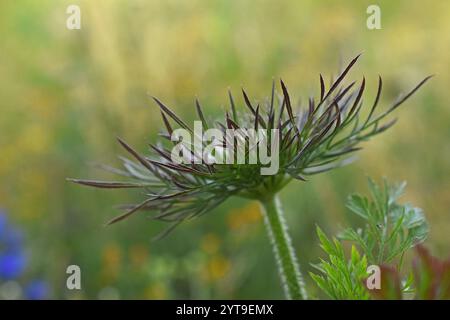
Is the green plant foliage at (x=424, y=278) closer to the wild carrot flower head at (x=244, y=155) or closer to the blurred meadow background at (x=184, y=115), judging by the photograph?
the wild carrot flower head at (x=244, y=155)

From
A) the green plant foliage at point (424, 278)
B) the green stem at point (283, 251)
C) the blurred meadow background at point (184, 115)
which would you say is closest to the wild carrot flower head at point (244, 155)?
the green stem at point (283, 251)

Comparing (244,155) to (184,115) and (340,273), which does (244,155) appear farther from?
(184,115)

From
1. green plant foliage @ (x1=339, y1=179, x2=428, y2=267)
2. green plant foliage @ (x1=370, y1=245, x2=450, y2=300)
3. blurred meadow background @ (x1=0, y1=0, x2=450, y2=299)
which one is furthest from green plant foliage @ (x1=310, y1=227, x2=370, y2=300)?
blurred meadow background @ (x1=0, y1=0, x2=450, y2=299)

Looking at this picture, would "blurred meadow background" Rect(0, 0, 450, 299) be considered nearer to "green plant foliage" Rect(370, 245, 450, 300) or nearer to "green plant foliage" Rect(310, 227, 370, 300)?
"green plant foliage" Rect(310, 227, 370, 300)

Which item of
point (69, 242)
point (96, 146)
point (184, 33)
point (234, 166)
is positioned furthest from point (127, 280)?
point (234, 166)
